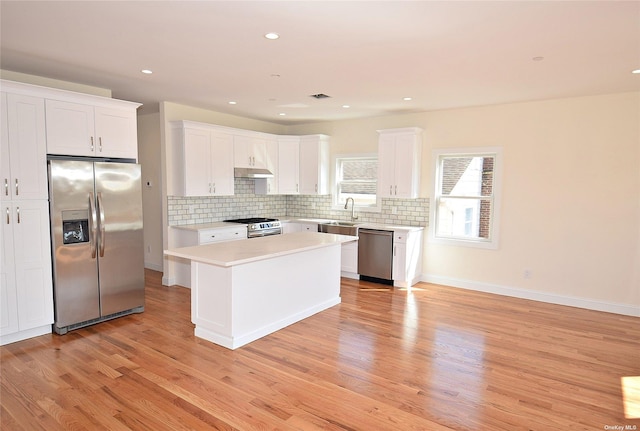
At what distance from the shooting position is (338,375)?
3119 mm

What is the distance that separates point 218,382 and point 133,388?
2.02ft

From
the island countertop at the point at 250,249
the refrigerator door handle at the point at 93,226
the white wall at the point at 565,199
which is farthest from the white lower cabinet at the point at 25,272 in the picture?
the white wall at the point at 565,199

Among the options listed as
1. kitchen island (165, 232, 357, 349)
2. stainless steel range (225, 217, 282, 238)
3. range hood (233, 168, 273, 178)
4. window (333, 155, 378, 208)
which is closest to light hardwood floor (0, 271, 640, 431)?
kitchen island (165, 232, 357, 349)

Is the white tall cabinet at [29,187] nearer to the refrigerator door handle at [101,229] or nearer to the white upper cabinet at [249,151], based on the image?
the refrigerator door handle at [101,229]

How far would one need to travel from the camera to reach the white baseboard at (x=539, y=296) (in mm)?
4736

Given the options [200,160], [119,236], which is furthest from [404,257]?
[119,236]

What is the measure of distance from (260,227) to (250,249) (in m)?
2.31

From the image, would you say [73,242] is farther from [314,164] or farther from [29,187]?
[314,164]

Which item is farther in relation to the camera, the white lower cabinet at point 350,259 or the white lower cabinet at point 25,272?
the white lower cabinet at point 350,259

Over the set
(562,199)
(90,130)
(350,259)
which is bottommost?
(350,259)

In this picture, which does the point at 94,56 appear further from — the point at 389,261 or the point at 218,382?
the point at 389,261

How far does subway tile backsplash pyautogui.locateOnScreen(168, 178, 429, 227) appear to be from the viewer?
594 centimetres

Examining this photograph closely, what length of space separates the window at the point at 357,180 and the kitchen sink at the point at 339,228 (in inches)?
21.4

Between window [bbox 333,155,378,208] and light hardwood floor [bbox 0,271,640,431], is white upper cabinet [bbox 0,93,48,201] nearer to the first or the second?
light hardwood floor [bbox 0,271,640,431]
